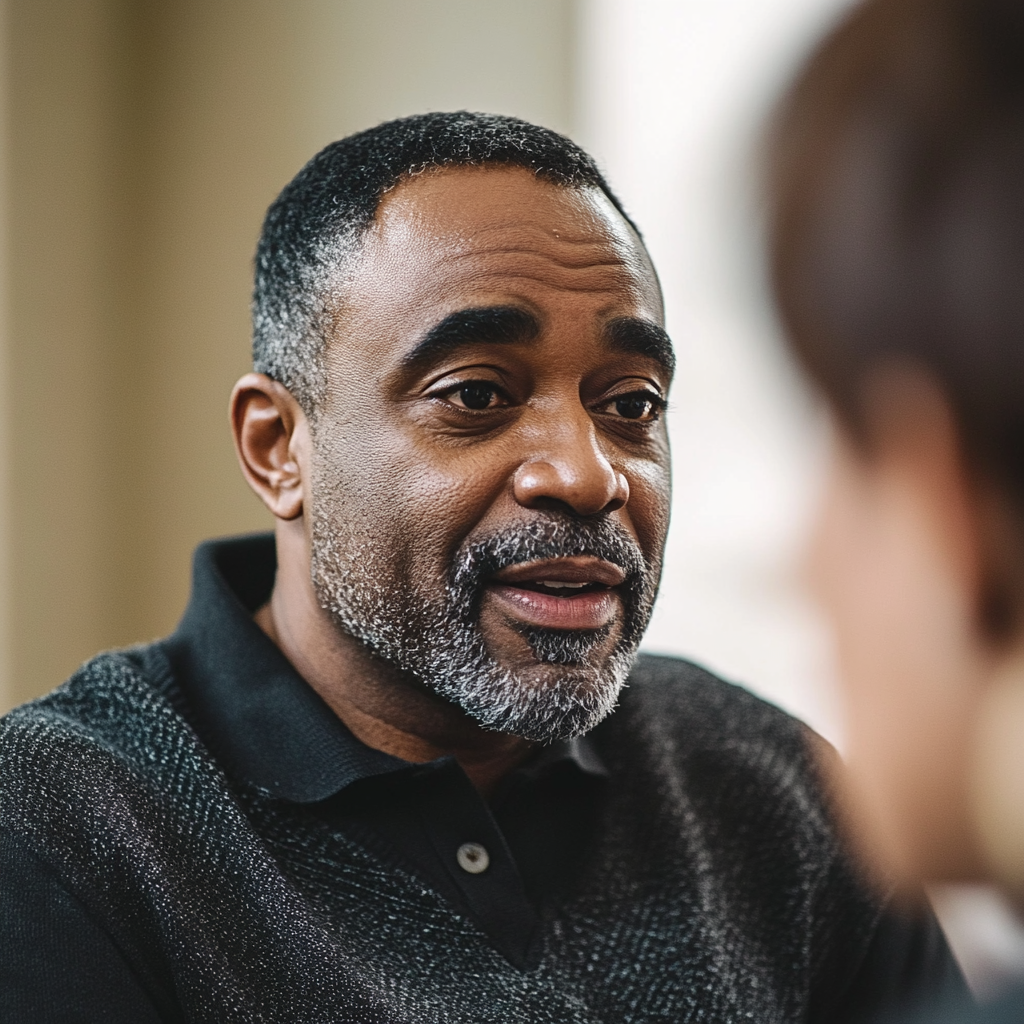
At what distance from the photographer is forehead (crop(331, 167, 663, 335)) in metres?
1.34

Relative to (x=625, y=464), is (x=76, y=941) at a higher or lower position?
lower

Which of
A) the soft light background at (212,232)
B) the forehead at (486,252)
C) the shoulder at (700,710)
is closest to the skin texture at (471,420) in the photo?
the forehead at (486,252)

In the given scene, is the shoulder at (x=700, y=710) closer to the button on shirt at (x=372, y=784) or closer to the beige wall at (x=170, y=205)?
the button on shirt at (x=372, y=784)

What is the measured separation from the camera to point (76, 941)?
1103mm

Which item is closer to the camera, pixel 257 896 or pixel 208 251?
pixel 257 896

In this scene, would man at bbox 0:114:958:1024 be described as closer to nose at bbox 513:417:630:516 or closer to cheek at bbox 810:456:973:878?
nose at bbox 513:417:630:516

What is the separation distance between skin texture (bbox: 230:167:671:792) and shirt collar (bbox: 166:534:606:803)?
0.25ft

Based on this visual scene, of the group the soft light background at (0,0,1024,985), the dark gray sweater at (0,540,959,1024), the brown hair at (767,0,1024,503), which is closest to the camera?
the brown hair at (767,0,1024,503)

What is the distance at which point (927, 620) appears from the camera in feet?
2.31

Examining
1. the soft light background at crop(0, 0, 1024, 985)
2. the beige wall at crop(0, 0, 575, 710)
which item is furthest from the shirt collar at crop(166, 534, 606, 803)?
the beige wall at crop(0, 0, 575, 710)

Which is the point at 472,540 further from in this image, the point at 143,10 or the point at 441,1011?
the point at 143,10

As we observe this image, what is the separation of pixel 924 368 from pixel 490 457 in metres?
0.68

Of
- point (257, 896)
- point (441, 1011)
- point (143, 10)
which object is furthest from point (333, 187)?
point (143, 10)

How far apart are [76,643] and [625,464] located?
1.49 m
